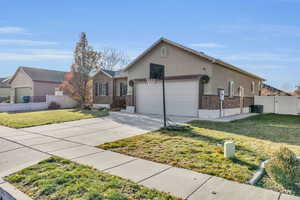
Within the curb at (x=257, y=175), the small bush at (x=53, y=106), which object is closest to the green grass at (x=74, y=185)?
the curb at (x=257, y=175)

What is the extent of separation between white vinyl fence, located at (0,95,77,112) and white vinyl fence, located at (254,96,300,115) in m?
20.8

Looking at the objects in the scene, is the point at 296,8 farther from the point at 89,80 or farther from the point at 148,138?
the point at 89,80

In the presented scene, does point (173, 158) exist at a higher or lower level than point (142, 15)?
lower

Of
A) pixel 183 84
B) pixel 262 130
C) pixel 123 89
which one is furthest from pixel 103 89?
pixel 262 130

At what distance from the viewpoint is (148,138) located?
6.75 meters

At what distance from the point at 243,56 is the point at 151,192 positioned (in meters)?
24.2

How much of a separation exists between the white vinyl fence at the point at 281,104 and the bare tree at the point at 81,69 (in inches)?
687

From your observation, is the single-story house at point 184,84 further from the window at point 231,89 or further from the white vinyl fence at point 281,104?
the white vinyl fence at point 281,104

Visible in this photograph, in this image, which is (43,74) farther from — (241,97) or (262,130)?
(262,130)

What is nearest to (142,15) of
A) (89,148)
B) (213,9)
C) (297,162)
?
(213,9)

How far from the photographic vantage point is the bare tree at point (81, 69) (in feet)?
62.4

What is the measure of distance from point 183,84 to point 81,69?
1145 cm

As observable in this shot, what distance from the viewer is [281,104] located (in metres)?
16.6

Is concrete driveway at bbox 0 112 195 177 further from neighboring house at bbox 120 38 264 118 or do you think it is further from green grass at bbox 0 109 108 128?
neighboring house at bbox 120 38 264 118
